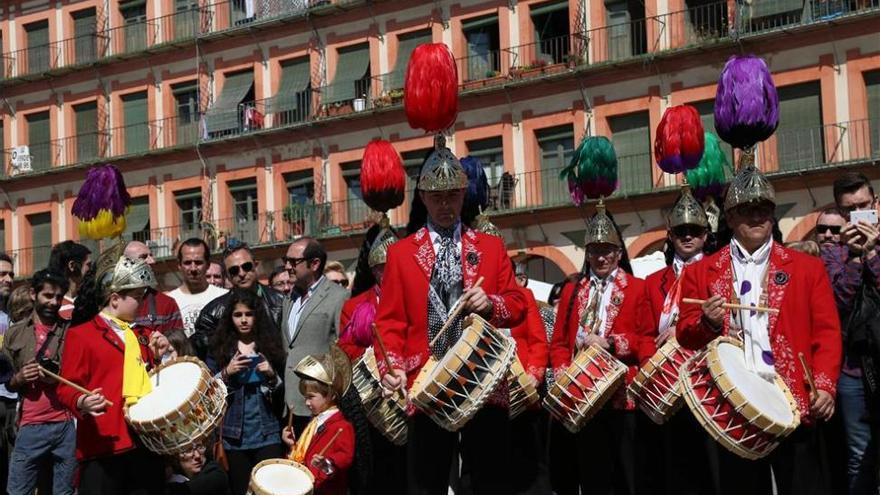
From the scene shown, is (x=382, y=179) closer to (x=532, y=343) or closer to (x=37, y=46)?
(x=532, y=343)

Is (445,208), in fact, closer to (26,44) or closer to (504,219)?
(504,219)

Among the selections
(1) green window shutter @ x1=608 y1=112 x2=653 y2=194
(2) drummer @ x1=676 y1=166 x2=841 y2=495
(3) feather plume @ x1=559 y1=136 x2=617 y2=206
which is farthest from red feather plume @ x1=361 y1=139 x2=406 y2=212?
(1) green window shutter @ x1=608 y1=112 x2=653 y2=194

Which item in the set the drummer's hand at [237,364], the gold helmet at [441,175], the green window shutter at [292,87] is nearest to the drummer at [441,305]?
the gold helmet at [441,175]

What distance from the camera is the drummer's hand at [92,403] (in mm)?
9047

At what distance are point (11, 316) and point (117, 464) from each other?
3970 mm

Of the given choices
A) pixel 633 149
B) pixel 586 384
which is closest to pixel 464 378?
pixel 586 384

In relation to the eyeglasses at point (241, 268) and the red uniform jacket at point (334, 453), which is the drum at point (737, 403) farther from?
the eyeglasses at point (241, 268)

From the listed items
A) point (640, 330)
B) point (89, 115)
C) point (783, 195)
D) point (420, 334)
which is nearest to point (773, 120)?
point (640, 330)

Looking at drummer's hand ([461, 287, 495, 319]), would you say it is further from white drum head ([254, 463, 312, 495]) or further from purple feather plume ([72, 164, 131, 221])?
purple feather plume ([72, 164, 131, 221])

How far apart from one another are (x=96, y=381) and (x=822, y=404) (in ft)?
14.6

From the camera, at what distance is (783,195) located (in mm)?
33688

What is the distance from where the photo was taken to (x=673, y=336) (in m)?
9.68

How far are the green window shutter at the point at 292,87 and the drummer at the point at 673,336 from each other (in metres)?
31.7

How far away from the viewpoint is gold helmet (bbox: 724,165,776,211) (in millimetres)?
8164
